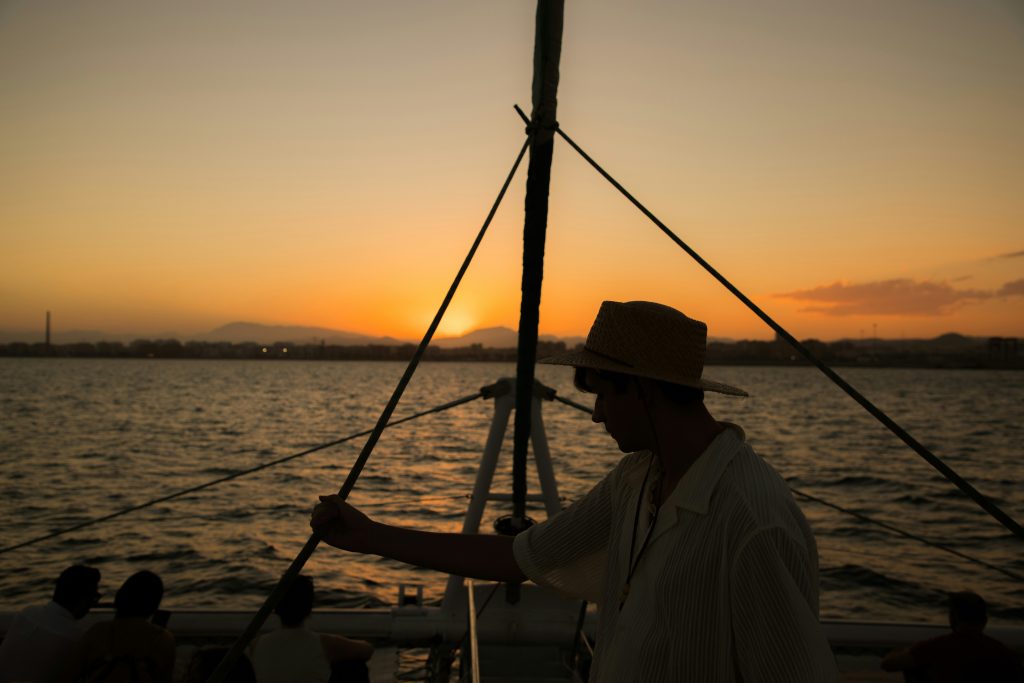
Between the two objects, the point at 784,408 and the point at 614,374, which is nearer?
the point at 614,374

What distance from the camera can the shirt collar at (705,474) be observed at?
1.63 m

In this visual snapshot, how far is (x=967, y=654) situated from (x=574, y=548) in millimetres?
4403

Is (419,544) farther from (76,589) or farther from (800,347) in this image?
(76,589)

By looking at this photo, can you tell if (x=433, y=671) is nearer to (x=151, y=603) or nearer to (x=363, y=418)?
(x=151, y=603)

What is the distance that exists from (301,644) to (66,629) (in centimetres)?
149

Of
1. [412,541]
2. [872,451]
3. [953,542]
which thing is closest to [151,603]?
[412,541]

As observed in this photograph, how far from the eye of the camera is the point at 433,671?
571cm

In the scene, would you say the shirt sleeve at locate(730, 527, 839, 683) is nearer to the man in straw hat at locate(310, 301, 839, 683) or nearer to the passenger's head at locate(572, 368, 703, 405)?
the man in straw hat at locate(310, 301, 839, 683)

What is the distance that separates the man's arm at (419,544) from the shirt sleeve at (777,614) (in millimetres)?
768

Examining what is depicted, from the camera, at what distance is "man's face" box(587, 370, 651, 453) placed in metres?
1.85

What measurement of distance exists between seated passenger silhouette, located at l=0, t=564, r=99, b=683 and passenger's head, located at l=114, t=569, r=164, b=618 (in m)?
0.42

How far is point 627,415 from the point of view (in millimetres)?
1855

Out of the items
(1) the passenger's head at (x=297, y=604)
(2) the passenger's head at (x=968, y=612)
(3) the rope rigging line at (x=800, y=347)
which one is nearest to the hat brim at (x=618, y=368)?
(3) the rope rigging line at (x=800, y=347)

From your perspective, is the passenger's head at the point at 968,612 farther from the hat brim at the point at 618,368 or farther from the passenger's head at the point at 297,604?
the hat brim at the point at 618,368
